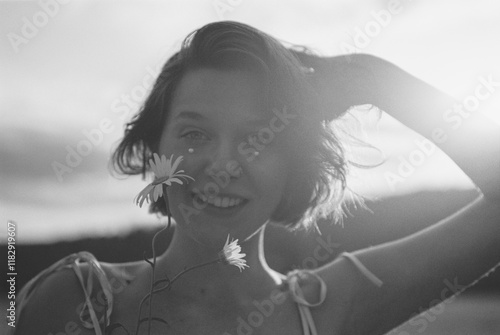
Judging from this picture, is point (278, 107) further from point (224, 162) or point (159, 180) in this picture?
point (159, 180)

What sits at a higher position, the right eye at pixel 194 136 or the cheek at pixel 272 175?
the right eye at pixel 194 136

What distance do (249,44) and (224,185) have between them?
25cm

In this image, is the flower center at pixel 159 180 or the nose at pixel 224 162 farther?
the nose at pixel 224 162

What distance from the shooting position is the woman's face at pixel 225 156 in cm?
95

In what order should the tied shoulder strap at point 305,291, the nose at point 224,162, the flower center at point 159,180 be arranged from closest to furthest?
the flower center at point 159,180 → the nose at point 224,162 → the tied shoulder strap at point 305,291

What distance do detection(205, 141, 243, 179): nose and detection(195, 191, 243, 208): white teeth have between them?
0.04 m

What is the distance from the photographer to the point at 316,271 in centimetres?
115

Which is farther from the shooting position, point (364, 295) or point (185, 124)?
point (364, 295)

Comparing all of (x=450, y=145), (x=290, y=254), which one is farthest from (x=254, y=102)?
(x=290, y=254)

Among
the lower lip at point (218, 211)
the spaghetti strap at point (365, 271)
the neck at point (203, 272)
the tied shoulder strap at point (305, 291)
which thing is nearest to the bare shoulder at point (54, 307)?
the neck at point (203, 272)

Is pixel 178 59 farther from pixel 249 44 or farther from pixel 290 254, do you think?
pixel 290 254

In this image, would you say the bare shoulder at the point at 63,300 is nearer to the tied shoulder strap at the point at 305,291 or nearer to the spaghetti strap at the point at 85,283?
the spaghetti strap at the point at 85,283

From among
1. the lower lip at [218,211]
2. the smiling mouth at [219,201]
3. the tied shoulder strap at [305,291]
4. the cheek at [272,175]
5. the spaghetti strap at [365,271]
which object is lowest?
the tied shoulder strap at [305,291]

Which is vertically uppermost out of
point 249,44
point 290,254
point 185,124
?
point 249,44
